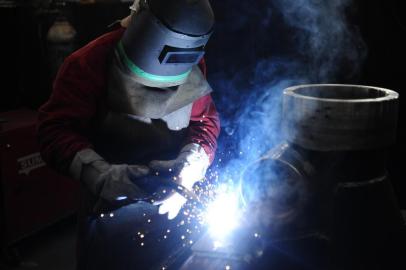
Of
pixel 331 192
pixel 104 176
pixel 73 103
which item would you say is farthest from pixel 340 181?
pixel 73 103

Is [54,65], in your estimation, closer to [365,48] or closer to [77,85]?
[77,85]

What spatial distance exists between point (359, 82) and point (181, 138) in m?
1.37

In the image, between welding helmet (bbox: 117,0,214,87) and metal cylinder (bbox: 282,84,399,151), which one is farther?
welding helmet (bbox: 117,0,214,87)

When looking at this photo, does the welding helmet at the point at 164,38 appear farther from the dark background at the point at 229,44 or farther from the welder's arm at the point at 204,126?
the dark background at the point at 229,44

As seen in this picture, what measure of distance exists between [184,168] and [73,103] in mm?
615

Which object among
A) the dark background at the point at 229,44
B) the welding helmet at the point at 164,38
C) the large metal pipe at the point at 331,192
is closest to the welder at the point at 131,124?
the welding helmet at the point at 164,38

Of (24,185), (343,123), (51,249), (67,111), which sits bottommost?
(51,249)

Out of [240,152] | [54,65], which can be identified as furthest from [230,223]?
[54,65]

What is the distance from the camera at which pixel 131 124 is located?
199 centimetres

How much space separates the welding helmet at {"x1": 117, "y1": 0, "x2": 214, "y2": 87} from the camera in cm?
159

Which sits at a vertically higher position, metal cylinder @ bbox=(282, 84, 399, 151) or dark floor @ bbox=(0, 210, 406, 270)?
metal cylinder @ bbox=(282, 84, 399, 151)

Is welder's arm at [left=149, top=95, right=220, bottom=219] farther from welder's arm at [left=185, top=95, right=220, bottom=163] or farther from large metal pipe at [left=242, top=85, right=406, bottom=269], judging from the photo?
large metal pipe at [left=242, top=85, right=406, bottom=269]

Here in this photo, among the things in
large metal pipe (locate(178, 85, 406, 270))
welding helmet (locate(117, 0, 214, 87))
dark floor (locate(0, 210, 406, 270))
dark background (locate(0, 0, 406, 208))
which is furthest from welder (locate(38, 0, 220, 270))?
dark floor (locate(0, 210, 406, 270))

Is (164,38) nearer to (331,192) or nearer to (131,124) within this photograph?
(131,124)
